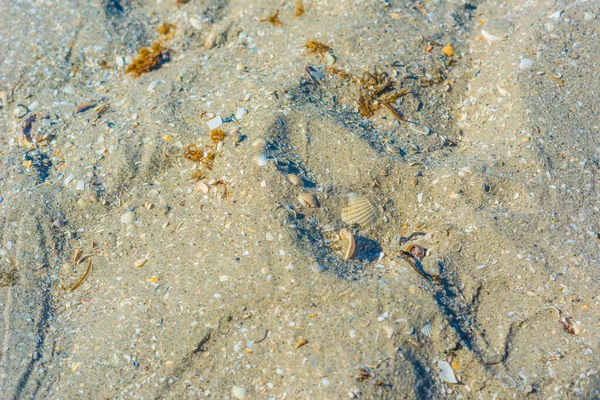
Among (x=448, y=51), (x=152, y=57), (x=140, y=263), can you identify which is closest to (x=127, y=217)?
(x=140, y=263)

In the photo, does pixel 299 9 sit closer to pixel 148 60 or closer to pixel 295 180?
pixel 148 60

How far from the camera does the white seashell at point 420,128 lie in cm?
399

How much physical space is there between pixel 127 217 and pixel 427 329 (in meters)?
2.10

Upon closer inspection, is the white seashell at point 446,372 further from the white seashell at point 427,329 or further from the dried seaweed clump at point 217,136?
the dried seaweed clump at point 217,136

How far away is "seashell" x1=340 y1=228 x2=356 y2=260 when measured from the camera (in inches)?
131

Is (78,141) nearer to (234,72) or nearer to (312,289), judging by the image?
(234,72)

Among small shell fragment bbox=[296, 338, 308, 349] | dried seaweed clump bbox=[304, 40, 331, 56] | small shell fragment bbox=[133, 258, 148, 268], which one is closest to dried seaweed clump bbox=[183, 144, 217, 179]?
small shell fragment bbox=[133, 258, 148, 268]

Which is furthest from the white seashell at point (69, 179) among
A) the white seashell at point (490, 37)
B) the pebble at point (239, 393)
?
the white seashell at point (490, 37)

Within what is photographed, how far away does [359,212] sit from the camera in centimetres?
351

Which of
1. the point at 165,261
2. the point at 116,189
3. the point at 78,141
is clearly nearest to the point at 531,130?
the point at 165,261

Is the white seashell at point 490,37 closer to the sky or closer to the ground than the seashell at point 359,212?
closer to the sky

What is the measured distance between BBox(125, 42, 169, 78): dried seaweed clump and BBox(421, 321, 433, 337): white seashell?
3.00 m

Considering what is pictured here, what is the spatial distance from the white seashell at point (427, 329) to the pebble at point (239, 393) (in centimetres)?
107

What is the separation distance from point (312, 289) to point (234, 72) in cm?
199
